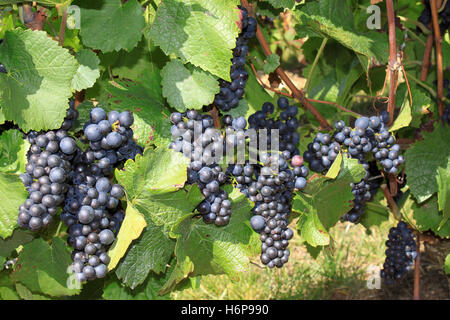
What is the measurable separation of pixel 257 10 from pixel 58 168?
3.42 feet

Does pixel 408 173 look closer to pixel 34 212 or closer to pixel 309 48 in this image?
pixel 309 48

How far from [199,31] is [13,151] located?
673 mm

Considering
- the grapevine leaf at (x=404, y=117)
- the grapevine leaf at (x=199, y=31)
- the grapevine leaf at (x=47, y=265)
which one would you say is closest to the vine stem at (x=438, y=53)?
the grapevine leaf at (x=404, y=117)

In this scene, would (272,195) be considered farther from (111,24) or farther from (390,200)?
(390,200)

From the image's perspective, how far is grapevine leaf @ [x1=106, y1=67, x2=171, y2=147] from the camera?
60.9 inches

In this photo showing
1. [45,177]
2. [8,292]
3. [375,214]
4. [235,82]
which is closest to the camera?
[45,177]

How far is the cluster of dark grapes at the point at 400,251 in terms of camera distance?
7.63 ft

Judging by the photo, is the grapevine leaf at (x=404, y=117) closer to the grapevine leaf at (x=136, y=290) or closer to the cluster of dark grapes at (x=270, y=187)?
the cluster of dark grapes at (x=270, y=187)

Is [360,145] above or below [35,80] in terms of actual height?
below

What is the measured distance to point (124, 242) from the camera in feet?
4.46

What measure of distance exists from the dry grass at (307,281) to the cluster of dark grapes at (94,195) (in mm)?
1922

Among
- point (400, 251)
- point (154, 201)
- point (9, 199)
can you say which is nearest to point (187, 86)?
point (154, 201)

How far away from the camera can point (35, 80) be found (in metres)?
1.39
